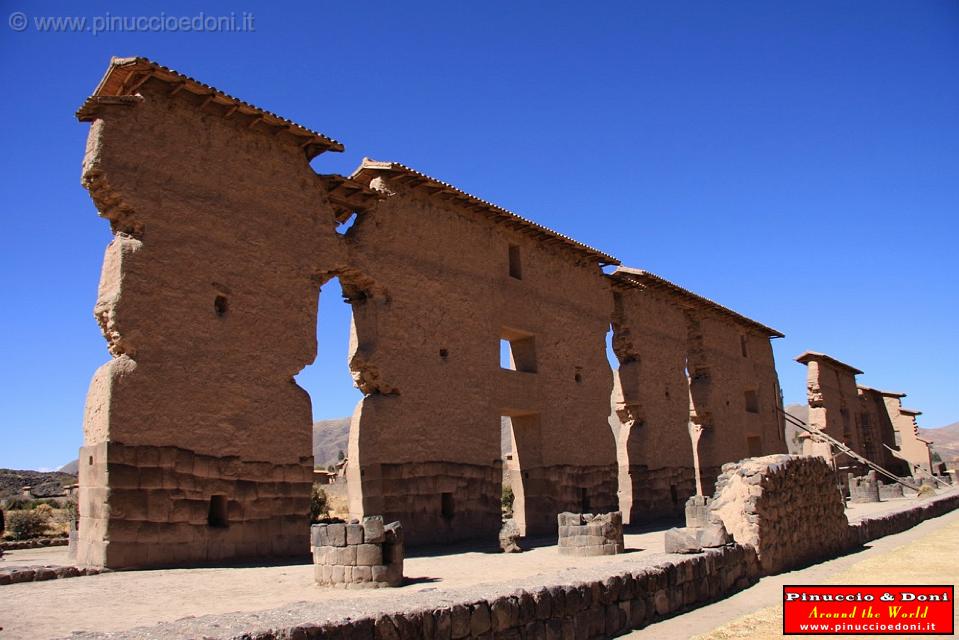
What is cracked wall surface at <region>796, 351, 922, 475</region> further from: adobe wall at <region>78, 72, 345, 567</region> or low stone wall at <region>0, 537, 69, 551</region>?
low stone wall at <region>0, 537, 69, 551</region>

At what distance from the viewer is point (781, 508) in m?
11.8

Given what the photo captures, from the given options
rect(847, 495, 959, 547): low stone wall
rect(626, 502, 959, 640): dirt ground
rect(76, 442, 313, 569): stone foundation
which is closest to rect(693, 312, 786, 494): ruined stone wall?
rect(847, 495, 959, 547): low stone wall

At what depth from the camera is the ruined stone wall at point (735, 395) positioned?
958 inches

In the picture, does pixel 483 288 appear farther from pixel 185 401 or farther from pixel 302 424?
pixel 185 401

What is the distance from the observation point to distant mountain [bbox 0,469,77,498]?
30.7 m

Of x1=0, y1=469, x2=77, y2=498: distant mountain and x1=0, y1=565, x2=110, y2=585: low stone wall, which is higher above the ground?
x1=0, y1=469, x2=77, y2=498: distant mountain

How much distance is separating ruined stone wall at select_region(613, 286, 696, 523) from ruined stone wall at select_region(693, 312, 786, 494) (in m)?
1.84

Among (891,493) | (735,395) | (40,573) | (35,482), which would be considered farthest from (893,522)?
(35,482)

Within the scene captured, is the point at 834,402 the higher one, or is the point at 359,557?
the point at 834,402

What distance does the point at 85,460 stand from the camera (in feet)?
34.6

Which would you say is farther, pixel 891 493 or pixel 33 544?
pixel 891 493

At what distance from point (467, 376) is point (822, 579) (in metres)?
7.50

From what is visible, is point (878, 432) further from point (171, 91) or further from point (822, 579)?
point (171, 91)

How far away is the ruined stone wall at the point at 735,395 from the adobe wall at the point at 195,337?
15.2 m
